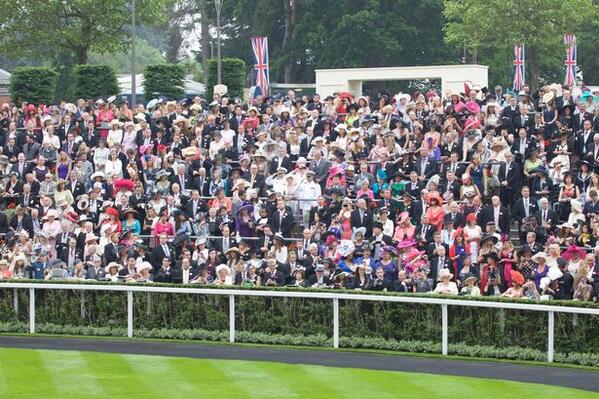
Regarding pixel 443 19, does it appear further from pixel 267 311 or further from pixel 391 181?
pixel 267 311

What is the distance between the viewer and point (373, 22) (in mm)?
60656

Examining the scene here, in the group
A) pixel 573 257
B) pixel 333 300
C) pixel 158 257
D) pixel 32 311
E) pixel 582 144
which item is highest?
pixel 582 144

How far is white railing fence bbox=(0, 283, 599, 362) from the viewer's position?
1803 cm

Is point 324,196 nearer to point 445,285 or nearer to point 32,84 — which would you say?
point 445,285

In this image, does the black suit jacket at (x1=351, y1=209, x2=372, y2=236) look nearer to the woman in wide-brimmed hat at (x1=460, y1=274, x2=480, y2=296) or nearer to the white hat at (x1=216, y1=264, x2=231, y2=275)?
the white hat at (x1=216, y1=264, x2=231, y2=275)

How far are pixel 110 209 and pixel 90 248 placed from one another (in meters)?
1.49

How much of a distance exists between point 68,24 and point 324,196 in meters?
31.8

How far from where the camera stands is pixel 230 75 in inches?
1543

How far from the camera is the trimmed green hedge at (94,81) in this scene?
37.7 m

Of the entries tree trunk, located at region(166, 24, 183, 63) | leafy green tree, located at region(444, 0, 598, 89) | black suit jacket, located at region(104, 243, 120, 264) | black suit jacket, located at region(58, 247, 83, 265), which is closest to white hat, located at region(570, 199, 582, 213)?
black suit jacket, located at region(104, 243, 120, 264)

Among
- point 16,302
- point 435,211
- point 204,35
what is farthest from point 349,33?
point 16,302

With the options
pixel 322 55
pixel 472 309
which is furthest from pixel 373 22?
pixel 472 309

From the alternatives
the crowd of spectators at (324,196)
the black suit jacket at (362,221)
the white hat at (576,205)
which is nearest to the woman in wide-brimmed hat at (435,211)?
the crowd of spectators at (324,196)

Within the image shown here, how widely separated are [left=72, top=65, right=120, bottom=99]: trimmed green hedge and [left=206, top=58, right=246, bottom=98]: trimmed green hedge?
2842mm
